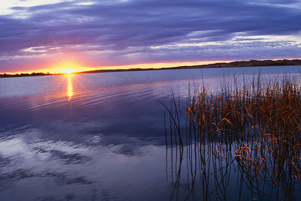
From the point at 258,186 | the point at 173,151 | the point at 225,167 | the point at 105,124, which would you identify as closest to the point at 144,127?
the point at 105,124

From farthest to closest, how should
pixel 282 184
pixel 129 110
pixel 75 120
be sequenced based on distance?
pixel 129 110 → pixel 75 120 → pixel 282 184

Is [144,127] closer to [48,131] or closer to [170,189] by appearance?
[48,131]

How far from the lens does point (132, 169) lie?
538 cm

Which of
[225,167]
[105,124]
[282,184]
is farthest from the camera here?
[105,124]

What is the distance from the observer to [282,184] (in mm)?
4055

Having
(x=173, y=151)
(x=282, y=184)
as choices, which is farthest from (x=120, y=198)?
(x=282, y=184)

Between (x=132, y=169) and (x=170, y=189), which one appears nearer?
(x=170, y=189)

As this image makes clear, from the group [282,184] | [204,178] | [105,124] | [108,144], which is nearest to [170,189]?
[204,178]

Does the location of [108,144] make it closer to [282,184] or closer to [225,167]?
[225,167]

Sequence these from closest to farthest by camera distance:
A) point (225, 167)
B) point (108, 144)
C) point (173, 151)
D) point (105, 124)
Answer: point (225, 167) < point (173, 151) < point (108, 144) < point (105, 124)

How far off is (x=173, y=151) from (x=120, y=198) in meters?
2.35

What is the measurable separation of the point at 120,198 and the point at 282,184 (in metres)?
2.86

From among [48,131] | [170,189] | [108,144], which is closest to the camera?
[170,189]

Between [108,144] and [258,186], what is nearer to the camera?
[258,186]
